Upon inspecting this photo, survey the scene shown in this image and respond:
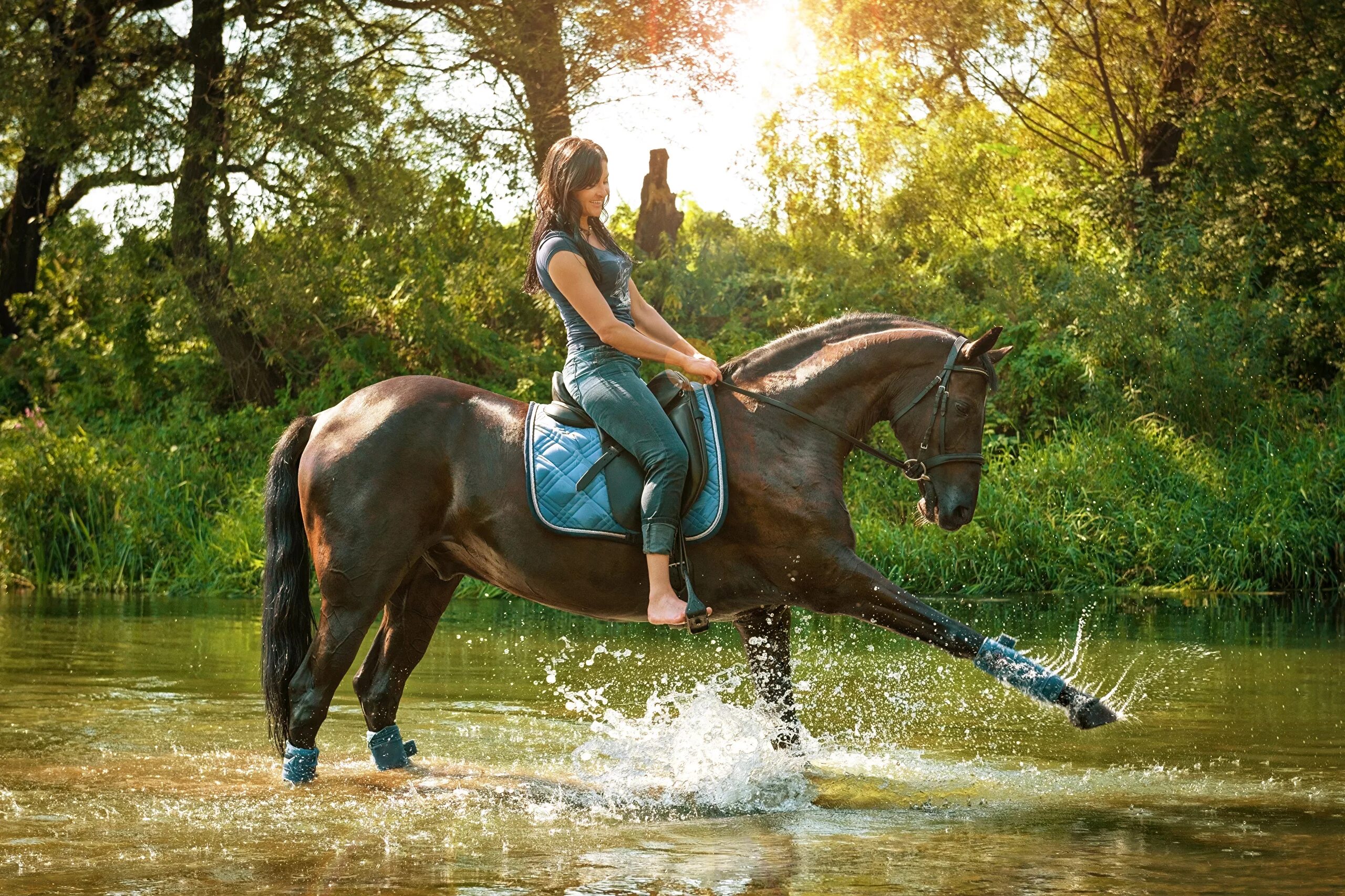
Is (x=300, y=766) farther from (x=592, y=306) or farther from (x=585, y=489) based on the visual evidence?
(x=592, y=306)

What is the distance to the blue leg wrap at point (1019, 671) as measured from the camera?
5523 mm

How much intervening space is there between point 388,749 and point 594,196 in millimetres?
2653

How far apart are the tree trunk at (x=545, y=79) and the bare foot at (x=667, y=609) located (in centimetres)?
1395

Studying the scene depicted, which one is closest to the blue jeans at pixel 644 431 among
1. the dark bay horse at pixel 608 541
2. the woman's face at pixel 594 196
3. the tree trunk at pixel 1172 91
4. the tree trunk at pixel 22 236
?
the dark bay horse at pixel 608 541

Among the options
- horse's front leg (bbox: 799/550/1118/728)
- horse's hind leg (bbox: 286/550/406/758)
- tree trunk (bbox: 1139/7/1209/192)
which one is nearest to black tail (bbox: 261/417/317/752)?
horse's hind leg (bbox: 286/550/406/758)

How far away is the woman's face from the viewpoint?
593 centimetres

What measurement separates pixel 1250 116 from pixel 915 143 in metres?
6.59

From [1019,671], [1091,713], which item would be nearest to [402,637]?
[1019,671]

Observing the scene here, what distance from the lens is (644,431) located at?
582 centimetres

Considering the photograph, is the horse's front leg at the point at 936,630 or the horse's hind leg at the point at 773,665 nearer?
the horse's front leg at the point at 936,630

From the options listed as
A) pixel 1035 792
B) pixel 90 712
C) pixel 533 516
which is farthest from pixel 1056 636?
pixel 90 712

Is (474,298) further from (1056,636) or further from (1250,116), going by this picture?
(1056,636)

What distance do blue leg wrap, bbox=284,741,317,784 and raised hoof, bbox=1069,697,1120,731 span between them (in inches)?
125

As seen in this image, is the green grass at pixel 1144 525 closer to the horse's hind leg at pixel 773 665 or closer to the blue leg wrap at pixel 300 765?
the horse's hind leg at pixel 773 665
